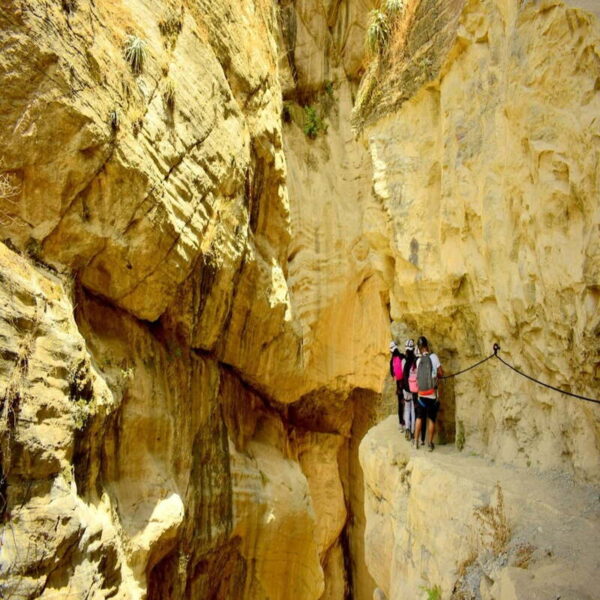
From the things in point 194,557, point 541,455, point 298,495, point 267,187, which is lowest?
point 194,557

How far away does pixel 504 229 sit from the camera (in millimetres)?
6086

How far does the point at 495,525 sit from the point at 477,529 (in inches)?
13.0

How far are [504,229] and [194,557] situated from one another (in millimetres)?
6853

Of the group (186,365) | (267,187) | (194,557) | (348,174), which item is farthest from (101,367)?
(348,174)

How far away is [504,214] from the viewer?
20.0ft

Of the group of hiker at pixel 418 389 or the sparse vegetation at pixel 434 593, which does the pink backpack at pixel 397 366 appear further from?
the sparse vegetation at pixel 434 593

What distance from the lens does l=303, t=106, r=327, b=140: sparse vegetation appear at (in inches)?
671

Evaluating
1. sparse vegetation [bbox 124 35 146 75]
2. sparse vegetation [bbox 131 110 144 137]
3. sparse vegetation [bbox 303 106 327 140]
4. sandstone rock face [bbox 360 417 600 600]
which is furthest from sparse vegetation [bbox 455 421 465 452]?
sparse vegetation [bbox 303 106 327 140]

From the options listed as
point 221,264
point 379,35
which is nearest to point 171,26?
point 221,264

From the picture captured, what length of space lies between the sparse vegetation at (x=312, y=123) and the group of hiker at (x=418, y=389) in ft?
33.1

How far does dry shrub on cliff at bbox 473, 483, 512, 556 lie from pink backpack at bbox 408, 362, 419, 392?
249 cm

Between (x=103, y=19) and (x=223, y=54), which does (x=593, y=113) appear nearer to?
(x=103, y=19)

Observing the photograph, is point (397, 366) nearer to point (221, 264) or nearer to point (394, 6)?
point (221, 264)

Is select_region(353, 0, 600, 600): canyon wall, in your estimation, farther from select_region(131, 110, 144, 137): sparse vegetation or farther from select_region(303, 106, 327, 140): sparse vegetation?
select_region(303, 106, 327, 140): sparse vegetation
